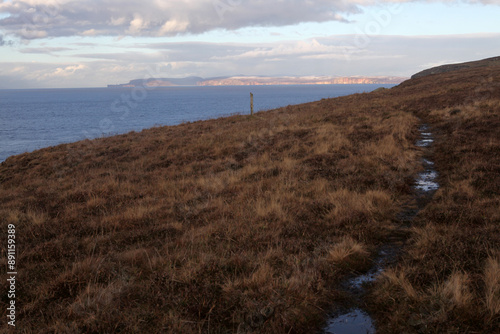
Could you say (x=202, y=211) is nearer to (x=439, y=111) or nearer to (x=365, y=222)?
(x=365, y=222)

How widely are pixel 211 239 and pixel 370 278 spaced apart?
2.78 metres

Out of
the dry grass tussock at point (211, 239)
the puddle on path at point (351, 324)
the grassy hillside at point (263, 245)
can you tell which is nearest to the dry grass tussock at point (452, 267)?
the grassy hillside at point (263, 245)

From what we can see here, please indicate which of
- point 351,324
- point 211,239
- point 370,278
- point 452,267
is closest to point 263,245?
point 211,239

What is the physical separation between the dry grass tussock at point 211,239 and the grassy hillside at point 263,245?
0.03 meters

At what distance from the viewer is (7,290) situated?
4516mm

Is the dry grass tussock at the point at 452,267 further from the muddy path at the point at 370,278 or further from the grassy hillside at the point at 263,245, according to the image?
the muddy path at the point at 370,278

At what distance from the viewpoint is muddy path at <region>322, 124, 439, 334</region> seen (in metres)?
3.71

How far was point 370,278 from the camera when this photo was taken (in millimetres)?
4641

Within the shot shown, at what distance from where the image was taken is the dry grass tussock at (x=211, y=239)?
379cm

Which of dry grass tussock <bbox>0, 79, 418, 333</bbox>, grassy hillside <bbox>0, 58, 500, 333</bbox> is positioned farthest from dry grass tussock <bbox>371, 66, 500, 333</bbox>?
dry grass tussock <bbox>0, 79, 418, 333</bbox>

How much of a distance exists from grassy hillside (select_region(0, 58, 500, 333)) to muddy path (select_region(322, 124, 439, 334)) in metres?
0.13

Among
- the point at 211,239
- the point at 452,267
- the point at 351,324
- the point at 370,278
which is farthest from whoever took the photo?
the point at 211,239

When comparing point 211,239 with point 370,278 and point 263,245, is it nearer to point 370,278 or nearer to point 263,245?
point 263,245

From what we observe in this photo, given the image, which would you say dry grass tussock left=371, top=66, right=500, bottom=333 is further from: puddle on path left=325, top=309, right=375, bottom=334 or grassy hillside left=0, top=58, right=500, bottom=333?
puddle on path left=325, top=309, right=375, bottom=334
